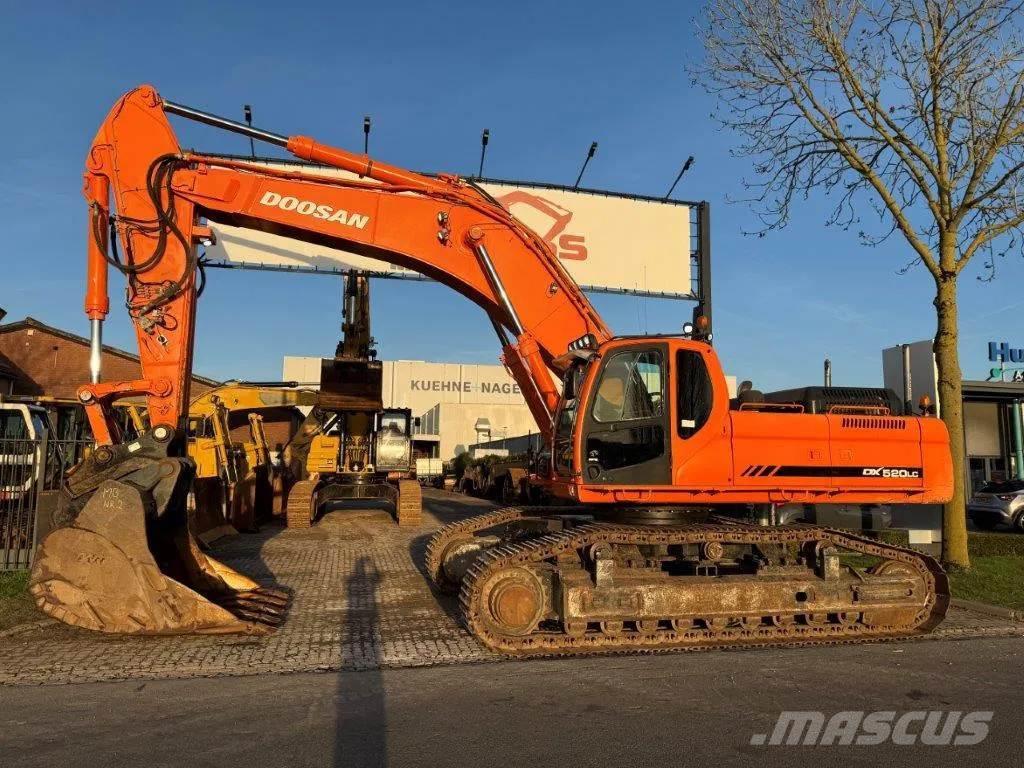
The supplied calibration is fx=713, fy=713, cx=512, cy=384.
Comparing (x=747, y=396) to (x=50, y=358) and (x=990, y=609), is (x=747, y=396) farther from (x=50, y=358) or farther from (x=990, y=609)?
(x=50, y=358)

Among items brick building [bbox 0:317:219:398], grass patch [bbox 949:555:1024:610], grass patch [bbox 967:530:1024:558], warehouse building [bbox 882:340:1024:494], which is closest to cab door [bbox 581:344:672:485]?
grass patch [bbox 949:555:1024:610]

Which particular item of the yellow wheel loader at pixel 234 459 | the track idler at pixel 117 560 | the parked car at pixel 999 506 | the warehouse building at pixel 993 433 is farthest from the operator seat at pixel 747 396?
the warehouse building at pixel 993 433

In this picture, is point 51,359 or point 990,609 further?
point 51,359

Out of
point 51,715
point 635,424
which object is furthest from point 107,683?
point 635,424

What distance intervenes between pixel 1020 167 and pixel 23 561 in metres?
14.7

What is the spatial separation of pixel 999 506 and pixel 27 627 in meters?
21.1

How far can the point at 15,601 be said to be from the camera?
24.7 ft

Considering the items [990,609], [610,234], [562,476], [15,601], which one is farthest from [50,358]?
[990,609]

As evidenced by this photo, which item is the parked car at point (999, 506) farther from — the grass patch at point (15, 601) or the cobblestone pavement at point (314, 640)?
the grass patch at point (15, 601)

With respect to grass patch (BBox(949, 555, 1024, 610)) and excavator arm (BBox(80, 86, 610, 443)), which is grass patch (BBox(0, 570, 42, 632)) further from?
grass patch (BBox(949, 555, 1024, 610))

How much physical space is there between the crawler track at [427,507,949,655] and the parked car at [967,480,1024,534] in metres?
14.3

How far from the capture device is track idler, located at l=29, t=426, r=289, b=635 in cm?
616

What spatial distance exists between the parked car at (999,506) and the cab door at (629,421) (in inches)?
654

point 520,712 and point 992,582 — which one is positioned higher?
point 992,582
